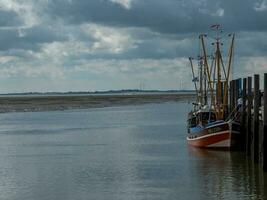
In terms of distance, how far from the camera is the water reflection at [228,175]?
26.1 metres

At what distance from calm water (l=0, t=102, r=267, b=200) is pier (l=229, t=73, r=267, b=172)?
2.91ft

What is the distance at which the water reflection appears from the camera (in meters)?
26.1

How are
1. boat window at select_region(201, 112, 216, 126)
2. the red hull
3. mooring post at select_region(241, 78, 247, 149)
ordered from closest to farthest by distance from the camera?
1. mooring post at select_region(241, 78, 247, 149)
2. the red hull
3. boat window at select_region(201, 112, 216, 126)

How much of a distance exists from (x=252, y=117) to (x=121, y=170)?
27.7ft

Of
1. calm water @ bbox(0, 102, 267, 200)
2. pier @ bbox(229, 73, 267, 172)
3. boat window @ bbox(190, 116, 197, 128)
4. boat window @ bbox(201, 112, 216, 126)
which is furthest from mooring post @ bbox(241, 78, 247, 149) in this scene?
boat window @ bbox(190, 116, 197, 128)

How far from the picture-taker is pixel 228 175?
30734 millimetres

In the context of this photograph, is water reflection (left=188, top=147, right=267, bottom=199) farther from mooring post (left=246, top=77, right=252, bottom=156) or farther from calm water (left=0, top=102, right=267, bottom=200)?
mooring post (left=246, top=77, right=252, bottom=156)

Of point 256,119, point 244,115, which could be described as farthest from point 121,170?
point 244,115

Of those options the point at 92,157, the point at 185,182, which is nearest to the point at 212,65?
the point at 92,157

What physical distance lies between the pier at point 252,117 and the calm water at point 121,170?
2.91 feet

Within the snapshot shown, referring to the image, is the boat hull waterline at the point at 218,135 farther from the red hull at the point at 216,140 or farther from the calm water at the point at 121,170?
the calm water at the point at 121,170

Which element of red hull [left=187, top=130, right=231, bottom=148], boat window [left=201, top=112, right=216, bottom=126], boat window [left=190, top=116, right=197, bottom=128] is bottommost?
red hull [left=187, top=130, right=231, bottom=148]

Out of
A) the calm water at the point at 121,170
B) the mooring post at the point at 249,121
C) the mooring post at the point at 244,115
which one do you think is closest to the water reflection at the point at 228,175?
the calm water at the point at 121,170

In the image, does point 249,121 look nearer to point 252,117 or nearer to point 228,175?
point 252,117
